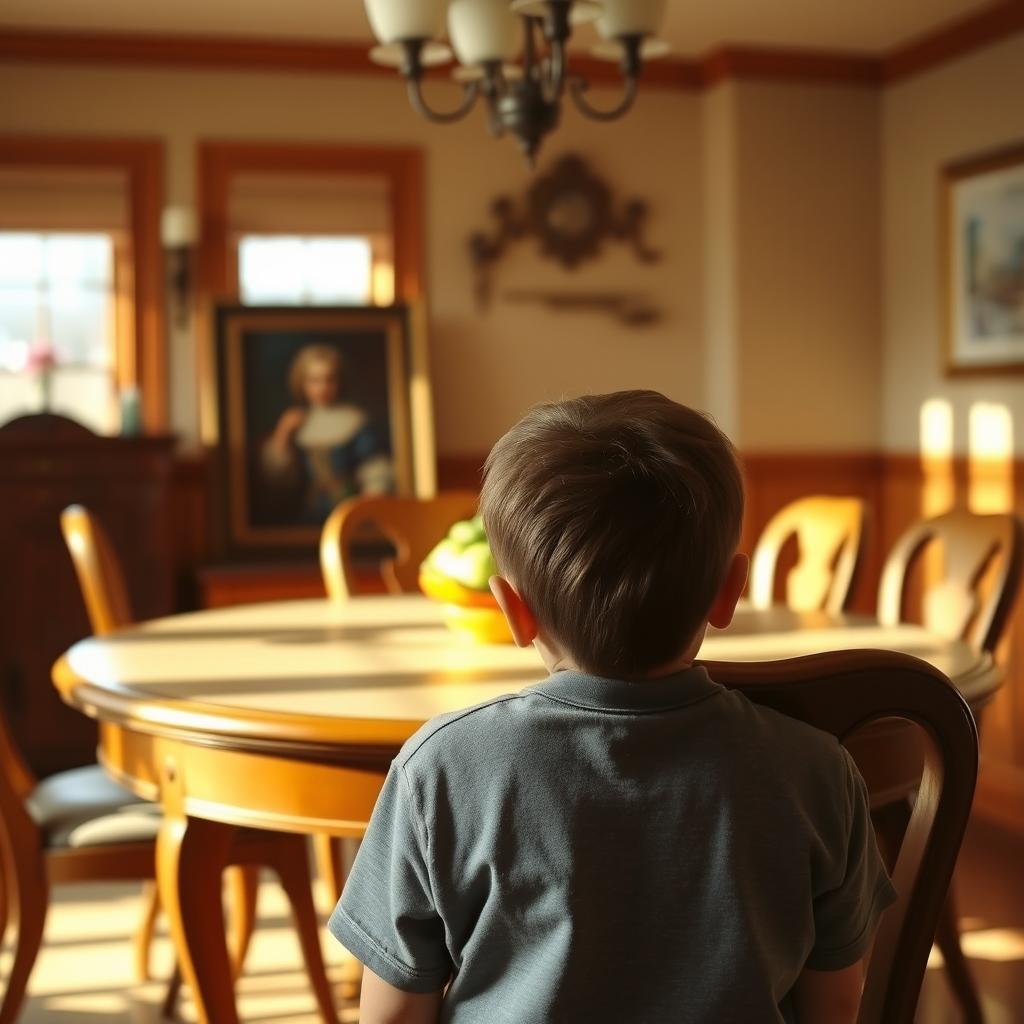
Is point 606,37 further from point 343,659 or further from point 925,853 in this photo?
point 925,853

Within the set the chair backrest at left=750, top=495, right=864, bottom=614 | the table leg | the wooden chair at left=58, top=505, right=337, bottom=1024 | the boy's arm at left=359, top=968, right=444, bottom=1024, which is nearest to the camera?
the boy's arm at left=359, top=968, right=444, bottom=1024

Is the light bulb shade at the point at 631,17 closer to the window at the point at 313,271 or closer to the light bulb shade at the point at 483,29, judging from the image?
the light bulb shade at the point at 483,29

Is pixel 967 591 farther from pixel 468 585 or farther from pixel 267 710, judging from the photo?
pixel 267 710

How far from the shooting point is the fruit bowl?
2.25 m

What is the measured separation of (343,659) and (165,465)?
7.85ft

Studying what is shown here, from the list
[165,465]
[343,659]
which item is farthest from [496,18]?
[165,465]

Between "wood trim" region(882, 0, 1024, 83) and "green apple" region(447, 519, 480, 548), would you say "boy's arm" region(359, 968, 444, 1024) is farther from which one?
"wood trim" region(882, 0, 1024, 83)

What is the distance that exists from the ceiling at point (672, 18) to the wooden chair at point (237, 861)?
229 cm

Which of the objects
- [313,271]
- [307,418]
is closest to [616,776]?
[307,418]

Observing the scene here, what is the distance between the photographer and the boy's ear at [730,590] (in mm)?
1004

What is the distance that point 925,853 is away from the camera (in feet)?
3.75

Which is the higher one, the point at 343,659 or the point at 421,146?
the point at 421,146

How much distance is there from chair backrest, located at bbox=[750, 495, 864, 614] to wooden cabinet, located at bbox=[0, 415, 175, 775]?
2104mm

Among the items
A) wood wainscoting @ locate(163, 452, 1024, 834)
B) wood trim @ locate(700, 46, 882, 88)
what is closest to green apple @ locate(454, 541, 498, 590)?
wood wainscoting @ locate(163, 452, 1024, 834)
